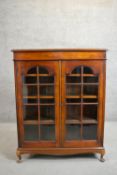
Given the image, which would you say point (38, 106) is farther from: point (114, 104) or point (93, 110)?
point (114, 104)

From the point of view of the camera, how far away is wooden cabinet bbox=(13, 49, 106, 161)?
2.09m

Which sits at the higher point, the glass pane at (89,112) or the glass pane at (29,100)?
the glass pane at (29,100)

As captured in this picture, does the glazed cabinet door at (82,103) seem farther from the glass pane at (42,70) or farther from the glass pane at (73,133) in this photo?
the glass pane at (42,70)

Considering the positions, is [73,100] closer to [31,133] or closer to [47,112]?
[47,112]

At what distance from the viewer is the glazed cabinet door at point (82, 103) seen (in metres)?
2.12

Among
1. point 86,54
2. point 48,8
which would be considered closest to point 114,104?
point 86,54

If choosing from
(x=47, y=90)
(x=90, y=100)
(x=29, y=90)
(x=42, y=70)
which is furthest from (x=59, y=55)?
(x=90, y=100)

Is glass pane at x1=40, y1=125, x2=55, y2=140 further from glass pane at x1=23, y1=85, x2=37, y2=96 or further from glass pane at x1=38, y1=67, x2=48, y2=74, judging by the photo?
glass pane at x1=38, y1=67, x2=48, y2=74

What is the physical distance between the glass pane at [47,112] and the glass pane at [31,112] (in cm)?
7

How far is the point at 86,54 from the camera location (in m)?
2.08

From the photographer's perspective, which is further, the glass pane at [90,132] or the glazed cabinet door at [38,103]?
the glass pane at [90,132]

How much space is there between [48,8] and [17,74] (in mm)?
1621

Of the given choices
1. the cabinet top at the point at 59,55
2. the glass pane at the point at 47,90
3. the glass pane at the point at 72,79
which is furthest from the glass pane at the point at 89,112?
the cabinet top at the point at 59,55

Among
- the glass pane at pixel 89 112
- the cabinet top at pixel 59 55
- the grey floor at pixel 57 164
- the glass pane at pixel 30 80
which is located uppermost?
the cabinet top at pixel 59 55
